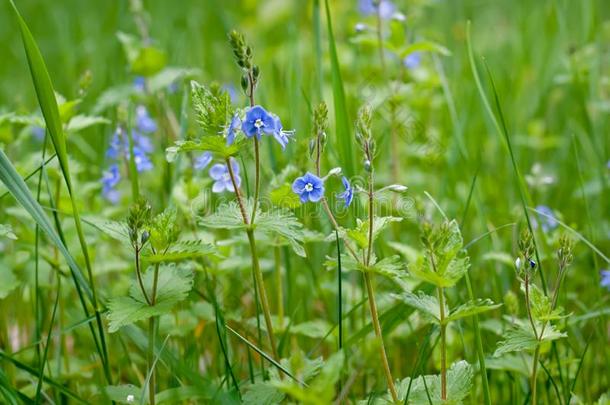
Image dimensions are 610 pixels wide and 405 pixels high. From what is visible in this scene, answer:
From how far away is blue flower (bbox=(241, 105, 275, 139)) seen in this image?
1.84m

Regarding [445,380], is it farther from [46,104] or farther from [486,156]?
[486,156]

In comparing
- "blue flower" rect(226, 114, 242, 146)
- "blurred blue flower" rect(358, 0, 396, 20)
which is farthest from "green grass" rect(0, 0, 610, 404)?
"blue flower" rect(226, 114, 242, 146)

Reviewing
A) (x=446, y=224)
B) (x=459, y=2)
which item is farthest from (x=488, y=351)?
(x=459, y=2)

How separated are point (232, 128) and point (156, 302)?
473mm

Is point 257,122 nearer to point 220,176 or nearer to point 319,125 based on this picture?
point 319,125

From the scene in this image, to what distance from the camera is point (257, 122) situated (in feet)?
6.05

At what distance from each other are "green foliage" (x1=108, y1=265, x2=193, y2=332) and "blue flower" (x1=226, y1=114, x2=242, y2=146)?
1.26ft

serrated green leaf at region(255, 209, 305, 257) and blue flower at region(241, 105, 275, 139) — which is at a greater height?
blue flower at region(241, 105, 275, 139)

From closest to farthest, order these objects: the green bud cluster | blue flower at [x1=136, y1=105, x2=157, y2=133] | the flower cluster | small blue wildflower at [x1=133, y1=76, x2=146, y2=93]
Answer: the green bud cluster
the flower cluster
blue flower at [x1=136, y1=105, x2=157, y2=133]
small blue wildflower at [x1=133, y1=76, x2=146, y2=93]

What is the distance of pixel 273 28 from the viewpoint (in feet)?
20.2

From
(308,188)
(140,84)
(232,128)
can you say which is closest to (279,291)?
(308,188)

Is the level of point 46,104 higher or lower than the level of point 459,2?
lower

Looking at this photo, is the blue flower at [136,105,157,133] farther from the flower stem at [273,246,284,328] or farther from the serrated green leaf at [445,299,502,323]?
the serrated green leaf at [445,299,502,323]

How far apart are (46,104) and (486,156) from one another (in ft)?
8.78
